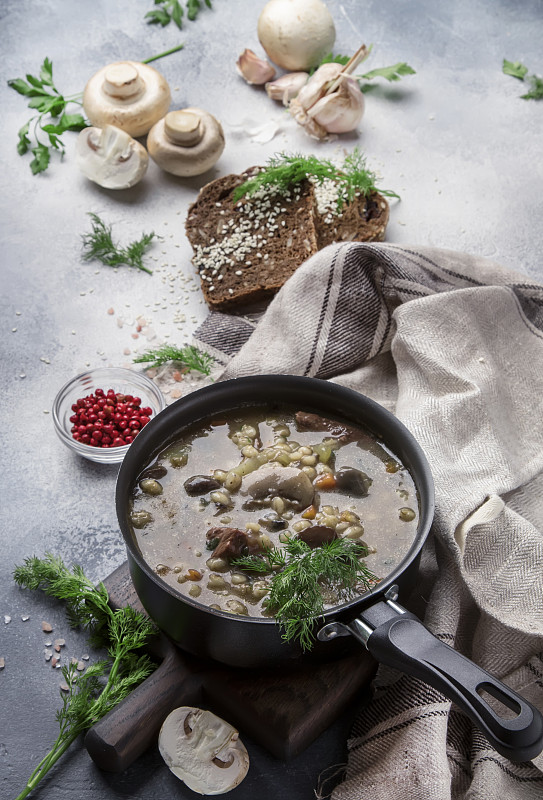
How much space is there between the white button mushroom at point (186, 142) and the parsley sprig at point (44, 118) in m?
0.55

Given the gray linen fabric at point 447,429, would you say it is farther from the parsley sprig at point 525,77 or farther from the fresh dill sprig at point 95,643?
the parsley sprig at point 525,77

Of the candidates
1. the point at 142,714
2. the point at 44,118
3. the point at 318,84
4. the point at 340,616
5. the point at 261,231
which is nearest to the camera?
the point at 340,616

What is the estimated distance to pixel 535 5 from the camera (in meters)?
5.45

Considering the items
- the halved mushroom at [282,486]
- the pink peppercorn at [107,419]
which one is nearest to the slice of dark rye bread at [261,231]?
the pink peppercorn at [107,419]

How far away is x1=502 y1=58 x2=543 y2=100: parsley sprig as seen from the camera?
4.84 m

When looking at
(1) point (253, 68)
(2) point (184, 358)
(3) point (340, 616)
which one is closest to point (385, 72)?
(1) point (253, 68)

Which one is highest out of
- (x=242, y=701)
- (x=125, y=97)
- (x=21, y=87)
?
(x=125, y=97)

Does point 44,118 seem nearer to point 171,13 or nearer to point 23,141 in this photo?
point 23,141

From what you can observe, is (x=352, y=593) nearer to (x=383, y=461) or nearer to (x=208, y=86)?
(x=383, y=461)

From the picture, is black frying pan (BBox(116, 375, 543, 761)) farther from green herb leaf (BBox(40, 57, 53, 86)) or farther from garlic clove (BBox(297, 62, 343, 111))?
green herb leaf (BBox(40, 57, 53, 86))

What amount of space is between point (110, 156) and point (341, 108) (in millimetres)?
1196

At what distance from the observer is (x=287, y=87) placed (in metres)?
4.71

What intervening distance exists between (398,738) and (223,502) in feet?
2.56

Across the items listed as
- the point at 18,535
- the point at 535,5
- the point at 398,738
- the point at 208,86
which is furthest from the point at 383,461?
the point at 535,5
